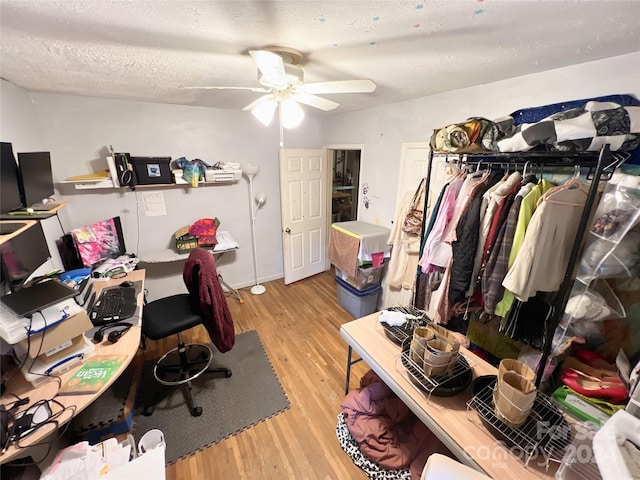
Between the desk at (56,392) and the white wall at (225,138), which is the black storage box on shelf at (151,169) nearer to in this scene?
the white wall at (225,138)

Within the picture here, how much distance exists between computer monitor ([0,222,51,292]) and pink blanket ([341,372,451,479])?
2155 millimetres

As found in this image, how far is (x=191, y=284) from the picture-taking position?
6.46ft

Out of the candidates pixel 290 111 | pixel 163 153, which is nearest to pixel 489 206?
pixel 290 111

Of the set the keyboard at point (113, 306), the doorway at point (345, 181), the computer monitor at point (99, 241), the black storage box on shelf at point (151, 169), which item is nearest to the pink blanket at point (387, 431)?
the keyboard at point (113, 306)

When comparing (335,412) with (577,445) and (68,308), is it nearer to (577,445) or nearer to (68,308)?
(577,445)

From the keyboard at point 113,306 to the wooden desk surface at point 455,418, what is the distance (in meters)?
1.51

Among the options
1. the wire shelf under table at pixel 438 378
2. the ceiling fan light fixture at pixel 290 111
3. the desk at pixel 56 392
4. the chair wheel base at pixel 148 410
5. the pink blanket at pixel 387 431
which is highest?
the ceiling fan light fixture at pixel 290 111

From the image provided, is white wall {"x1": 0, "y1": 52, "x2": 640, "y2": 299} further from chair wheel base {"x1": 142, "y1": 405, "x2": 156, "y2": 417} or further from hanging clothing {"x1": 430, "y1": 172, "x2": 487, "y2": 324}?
chair wheel base {"x1": 142, "y1": 405, "x2": 156, "y2": 417}

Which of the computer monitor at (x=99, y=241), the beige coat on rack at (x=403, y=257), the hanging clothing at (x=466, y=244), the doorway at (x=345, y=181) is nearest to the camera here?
the hanging clothing at (x=466, y=244)

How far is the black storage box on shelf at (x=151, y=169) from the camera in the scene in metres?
2.54

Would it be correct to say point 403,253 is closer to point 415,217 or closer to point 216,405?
point 415,217

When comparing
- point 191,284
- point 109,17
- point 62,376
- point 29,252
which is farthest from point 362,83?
point 29,252

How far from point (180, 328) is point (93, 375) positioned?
580 millimetres

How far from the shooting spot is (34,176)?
62.5 inches
